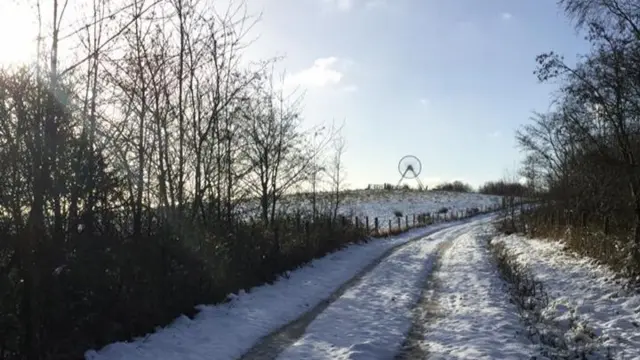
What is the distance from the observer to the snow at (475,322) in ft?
25.3

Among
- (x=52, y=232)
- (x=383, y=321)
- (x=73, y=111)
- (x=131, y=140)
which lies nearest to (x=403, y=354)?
(x=383, y=321)

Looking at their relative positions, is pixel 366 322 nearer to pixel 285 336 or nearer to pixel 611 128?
pixel 285 336

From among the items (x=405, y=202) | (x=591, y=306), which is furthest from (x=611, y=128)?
(x=405, y=202)

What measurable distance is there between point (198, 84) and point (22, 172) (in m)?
8.43

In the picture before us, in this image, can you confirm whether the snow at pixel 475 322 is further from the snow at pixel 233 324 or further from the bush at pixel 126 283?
the bush at pixel 126 283

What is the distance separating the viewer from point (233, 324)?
31.8 feet

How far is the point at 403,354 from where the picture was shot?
→ 307 inches

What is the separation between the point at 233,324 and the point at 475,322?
4.14 meters

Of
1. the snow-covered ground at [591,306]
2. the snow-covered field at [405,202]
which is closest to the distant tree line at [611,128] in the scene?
the snow-covered ground at [591,306]

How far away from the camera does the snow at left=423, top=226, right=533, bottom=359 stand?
7727 mm

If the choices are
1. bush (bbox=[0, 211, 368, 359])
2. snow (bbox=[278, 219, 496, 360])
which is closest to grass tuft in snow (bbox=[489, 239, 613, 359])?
snow (bbox=[278, 219, 496, 360])

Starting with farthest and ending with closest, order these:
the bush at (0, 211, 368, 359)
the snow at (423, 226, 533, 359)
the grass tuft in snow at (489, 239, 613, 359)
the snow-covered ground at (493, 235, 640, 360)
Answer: the snow-covered ground at (493, 235, 640, 360) < the snow at (423, 226, 533, 359) < the grass tuft in snow at (489, 239, 613, 359) < the bush at (0, 211, 368, 359)

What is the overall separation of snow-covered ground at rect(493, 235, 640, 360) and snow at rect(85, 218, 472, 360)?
342cm

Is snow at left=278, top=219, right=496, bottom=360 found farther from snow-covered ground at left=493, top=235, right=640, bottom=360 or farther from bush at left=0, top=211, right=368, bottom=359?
snow-covered ground at left=493, top=235, right=640, bottom=360
